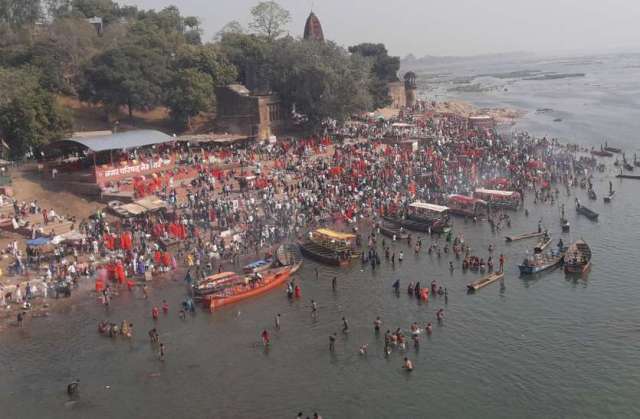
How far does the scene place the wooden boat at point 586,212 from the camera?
46.0 m

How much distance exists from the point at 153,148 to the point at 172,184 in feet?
→ 25.9

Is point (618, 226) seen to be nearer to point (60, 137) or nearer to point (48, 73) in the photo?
point (60, 137)

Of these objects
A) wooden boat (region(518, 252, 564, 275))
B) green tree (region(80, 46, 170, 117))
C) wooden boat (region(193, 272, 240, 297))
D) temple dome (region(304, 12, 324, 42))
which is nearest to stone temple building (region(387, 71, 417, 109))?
temple dome (region(304, 12, 324, 42))

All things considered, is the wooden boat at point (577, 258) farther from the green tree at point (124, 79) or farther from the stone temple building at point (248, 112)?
the green tree at point (124, 79)

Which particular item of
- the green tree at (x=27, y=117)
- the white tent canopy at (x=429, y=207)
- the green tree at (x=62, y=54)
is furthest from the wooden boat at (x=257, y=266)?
the green tree at (x=62, y=54)

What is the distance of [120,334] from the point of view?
3009cm

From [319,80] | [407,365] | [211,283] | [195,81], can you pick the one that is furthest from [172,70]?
[407,365]

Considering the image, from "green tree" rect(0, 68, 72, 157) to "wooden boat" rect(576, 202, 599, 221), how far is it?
38154mm

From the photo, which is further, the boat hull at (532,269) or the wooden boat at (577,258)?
the boat hull at (532,269)

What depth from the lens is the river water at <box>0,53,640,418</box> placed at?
24281 mm

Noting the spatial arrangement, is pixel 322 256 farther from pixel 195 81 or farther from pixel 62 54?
pixel 62 54

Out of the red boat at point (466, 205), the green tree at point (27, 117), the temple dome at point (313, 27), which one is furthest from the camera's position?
the temple dome at point (313, 27)

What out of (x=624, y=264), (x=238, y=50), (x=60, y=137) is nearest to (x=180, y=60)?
(x=238, y=50)

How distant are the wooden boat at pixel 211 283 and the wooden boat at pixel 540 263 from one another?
50.7 ft
